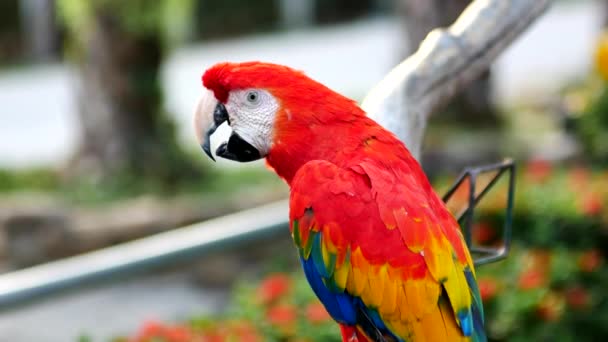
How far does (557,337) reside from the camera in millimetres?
3098

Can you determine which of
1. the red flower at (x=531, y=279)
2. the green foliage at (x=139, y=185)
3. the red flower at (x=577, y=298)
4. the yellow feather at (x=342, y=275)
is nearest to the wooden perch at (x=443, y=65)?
the yellow feather at (x=342, y=275)

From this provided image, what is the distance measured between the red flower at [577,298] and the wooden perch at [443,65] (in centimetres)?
134

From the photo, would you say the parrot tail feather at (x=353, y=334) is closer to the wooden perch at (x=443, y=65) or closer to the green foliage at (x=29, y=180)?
the wooden perch at (x=443, y=65)

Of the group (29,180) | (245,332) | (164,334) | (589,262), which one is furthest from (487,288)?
(29,180)

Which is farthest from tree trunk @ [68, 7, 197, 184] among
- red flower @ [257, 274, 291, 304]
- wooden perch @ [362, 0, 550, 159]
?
wooden perch @ [362, 0, 550, 159]

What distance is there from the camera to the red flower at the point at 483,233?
12.5 feet

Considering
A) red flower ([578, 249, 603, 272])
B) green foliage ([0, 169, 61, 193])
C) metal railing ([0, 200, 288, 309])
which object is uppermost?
metal railing ([0, 200, 288, 309])

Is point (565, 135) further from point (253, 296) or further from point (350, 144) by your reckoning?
point (350, 144)

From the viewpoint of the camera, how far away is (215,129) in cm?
187

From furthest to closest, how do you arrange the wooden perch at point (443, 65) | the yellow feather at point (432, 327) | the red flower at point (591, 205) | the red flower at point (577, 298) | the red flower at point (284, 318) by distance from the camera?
the red flower at point (591, 205) → the red flower at point (577, 298) → the red flower at point (284, 318) → the wooden perch at point (443, 65) → the yellow feather at point (432, 327)

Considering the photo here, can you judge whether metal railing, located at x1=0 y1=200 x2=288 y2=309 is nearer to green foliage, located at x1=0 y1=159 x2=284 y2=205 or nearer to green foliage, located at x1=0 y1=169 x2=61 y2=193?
green foliage, located at x1=0 y1=159 x2=284 y2=205

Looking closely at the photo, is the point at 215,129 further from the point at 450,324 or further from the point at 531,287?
the point at 531,287

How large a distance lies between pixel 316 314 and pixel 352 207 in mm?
1245

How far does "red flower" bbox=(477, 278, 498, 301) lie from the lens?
10.2 ft
